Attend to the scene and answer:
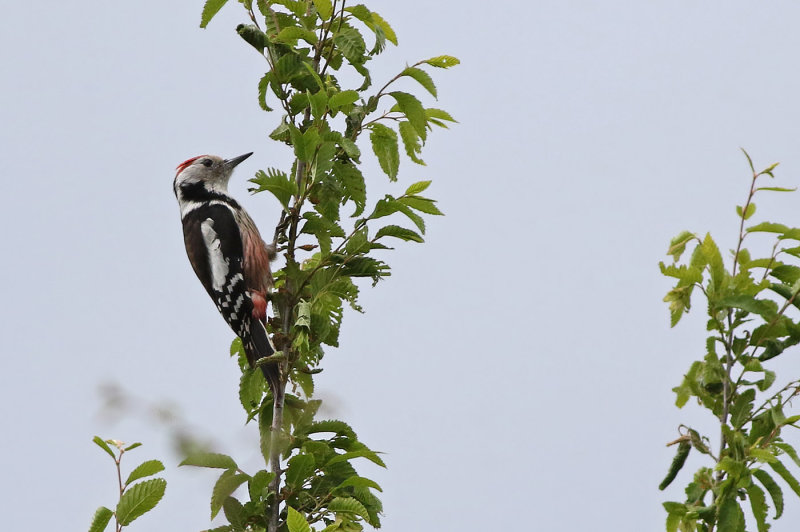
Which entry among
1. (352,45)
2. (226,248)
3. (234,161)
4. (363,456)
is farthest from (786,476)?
(234,161)

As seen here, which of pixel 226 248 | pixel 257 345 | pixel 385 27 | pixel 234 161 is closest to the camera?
pixel 385 27

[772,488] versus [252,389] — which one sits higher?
[252,389]

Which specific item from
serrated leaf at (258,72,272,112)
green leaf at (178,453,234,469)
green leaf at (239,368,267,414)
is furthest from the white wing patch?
green leaf at (178,453,234,469)

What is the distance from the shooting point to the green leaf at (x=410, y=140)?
11.9 ft

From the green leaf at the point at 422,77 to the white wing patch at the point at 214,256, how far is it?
2136 millimetres

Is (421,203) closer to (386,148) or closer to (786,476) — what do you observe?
(386,148)

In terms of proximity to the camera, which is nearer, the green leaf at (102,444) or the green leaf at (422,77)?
the green leaf at (102,444)

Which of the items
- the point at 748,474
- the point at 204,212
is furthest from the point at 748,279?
the point at 204,212

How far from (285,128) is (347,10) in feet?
1.70

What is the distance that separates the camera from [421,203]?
10.9 feet

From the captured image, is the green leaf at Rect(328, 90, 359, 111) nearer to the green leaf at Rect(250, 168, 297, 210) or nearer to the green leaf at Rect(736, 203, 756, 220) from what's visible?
the green leaf at Rect(250, 168, 297, 210)

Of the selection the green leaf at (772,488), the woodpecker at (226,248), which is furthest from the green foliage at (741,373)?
the woodpecker at (226,248)

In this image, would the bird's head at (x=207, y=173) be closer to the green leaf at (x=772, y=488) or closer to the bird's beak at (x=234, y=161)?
the bird's beak at (x=234, y=161)

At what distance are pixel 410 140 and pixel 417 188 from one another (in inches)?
14.8
